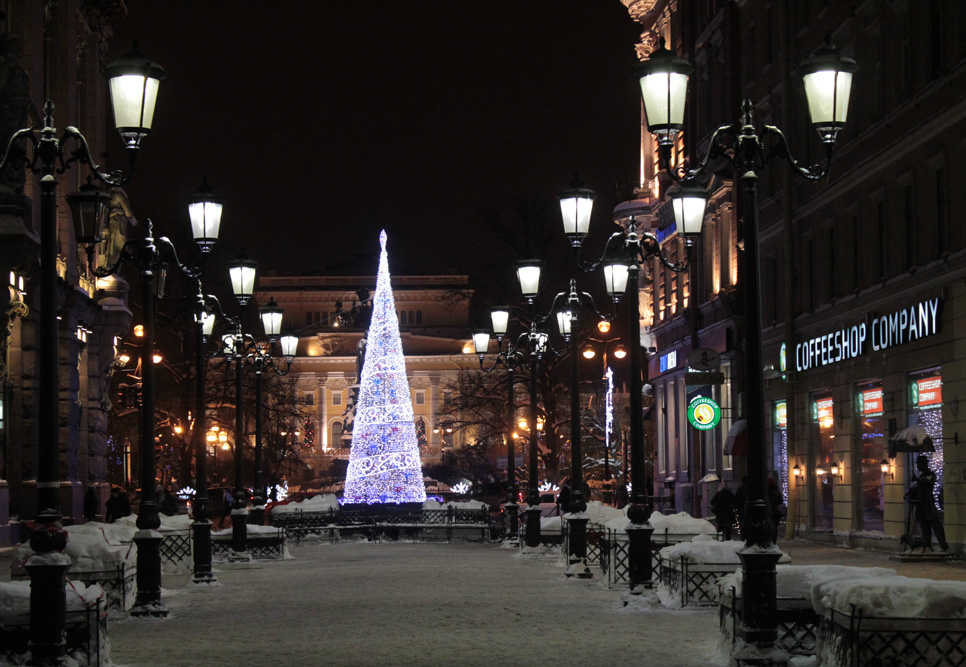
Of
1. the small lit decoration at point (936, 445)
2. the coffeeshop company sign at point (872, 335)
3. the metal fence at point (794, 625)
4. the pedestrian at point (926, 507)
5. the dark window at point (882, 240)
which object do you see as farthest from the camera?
the dark window at point (882, 240)

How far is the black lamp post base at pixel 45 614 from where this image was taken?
1237 cm

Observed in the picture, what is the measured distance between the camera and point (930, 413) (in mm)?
28203

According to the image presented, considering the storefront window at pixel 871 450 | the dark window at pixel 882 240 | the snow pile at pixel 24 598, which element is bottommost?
the snow pile at pixel 24 598

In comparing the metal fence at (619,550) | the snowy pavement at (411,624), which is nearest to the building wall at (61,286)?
the snowy pavement at (411,624)

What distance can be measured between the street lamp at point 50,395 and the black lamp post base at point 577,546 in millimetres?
12330

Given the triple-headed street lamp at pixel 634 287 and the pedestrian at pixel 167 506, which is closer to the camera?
the triple-headed street lamp at pixel 634 287

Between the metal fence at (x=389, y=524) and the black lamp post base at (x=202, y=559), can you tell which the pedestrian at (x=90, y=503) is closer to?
the metal fence at (x=389, y=524)

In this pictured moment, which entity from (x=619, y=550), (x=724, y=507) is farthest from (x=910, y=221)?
(x=619, y=550)

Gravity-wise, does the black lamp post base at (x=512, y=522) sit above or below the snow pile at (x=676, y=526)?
below

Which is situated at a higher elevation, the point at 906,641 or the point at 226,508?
the point at 906,641

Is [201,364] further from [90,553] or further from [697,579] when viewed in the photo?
[697,579]

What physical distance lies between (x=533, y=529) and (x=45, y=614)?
20784mm

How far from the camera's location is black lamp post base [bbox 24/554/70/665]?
487 inches

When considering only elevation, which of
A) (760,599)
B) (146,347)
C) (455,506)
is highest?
(146,347)
